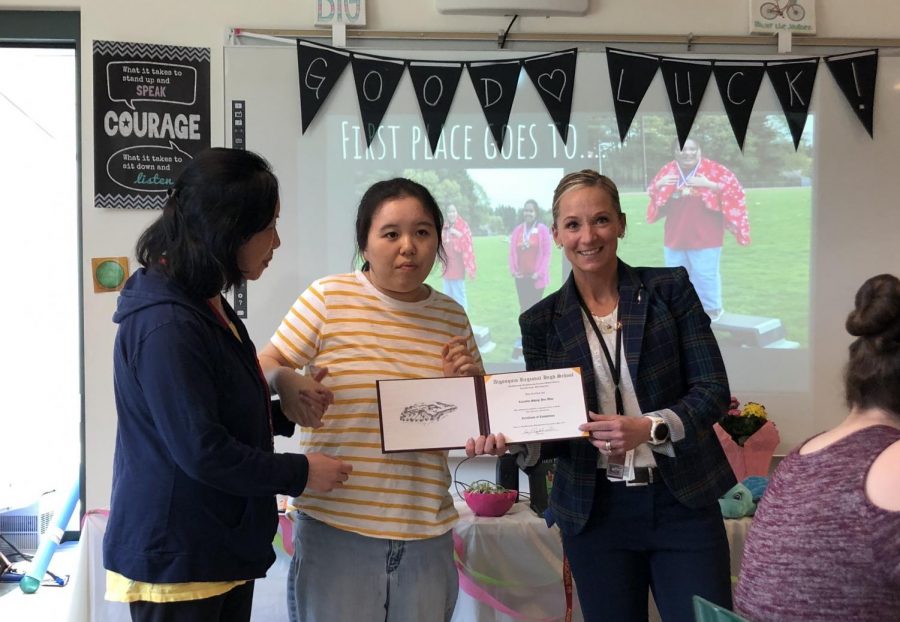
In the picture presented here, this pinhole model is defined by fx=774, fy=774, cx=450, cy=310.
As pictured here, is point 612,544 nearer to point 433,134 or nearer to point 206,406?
point 206,406

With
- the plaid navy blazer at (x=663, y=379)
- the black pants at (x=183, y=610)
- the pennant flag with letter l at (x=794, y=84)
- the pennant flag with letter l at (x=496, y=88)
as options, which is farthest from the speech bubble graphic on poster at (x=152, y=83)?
the pennant flag with letter l at (x=794, y=84)

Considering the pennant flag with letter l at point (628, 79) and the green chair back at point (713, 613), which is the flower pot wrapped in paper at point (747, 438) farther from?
the green chair back at point (713, 613)

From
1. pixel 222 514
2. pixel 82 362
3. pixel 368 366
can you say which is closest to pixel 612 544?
pixel 368 366

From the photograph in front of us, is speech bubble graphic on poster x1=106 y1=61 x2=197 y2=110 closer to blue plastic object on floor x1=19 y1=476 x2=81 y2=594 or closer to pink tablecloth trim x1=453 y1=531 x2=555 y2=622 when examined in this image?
blue plastic object on floor x1=19 y1=476 x2=81 y2=594

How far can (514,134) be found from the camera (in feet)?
10.3

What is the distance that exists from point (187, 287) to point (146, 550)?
0.43 m

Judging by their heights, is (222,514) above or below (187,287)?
below

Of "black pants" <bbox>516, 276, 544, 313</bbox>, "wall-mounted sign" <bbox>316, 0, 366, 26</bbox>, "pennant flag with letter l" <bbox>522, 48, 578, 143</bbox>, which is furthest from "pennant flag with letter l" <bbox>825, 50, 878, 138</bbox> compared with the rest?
"wall-mounted sign" <bbox>316, 0, 366, 26</bbox>

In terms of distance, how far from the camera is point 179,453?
1.23 m

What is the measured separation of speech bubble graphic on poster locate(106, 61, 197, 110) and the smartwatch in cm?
231

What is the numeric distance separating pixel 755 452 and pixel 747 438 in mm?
87

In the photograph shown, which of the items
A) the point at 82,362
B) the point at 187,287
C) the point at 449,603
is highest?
the point at 187,287

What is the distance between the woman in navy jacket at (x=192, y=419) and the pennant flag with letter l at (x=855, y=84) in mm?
2705

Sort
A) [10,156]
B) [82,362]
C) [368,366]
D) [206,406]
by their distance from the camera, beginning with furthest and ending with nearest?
[10,156], [82,362], [368,366], [206,406]
